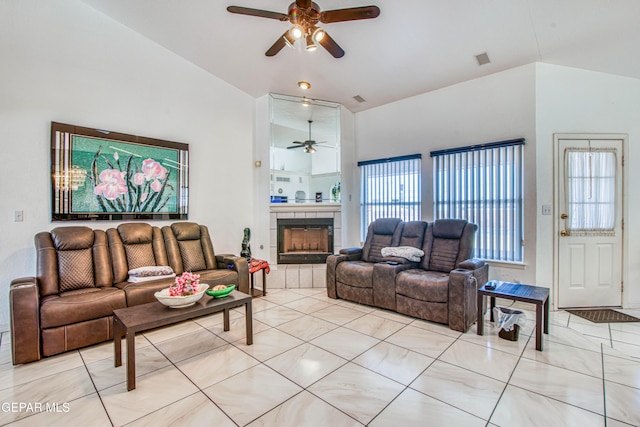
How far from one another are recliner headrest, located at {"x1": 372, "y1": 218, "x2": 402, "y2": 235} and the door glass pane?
2.15m

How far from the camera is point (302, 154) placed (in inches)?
205

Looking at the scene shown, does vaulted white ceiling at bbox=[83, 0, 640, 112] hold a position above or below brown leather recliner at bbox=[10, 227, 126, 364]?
above

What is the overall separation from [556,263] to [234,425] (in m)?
4.07

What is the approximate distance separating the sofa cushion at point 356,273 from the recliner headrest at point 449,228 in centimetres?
98

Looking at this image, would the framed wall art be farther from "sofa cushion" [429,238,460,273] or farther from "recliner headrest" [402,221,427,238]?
"sofa cushion" [429,238,460,273]

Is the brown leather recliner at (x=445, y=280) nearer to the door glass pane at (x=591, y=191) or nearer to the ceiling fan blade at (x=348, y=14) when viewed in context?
the door glass pane at (x=591, y=191)

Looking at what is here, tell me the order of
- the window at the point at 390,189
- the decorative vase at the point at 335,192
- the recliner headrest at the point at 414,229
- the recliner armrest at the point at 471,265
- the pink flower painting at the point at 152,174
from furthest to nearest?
the decorative vase at the point at 335,192 → the window at the point at 390,189 → the recliner headrest at the point at 414,229 → the pink flower painting at the point at 152,174 → the recliner armrest at the point at 471,265

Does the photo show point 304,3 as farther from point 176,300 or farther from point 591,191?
point 591,191

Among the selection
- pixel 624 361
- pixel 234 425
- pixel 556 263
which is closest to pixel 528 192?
pixel 556 263

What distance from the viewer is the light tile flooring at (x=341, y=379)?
1.80 meters

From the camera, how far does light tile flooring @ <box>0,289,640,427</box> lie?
180 centimetres

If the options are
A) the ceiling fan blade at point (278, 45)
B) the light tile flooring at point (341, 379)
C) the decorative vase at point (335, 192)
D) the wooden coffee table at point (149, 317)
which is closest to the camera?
the light tile flooring at point (341, 379)

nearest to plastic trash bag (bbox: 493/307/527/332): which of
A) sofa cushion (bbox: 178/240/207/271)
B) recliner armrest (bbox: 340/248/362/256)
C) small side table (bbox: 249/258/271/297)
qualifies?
recliner armrest (bbox: 340/248/362/256)

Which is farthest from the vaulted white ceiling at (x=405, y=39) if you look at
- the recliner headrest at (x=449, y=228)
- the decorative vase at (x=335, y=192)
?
the recliner headrest at (x=449, y=228)
